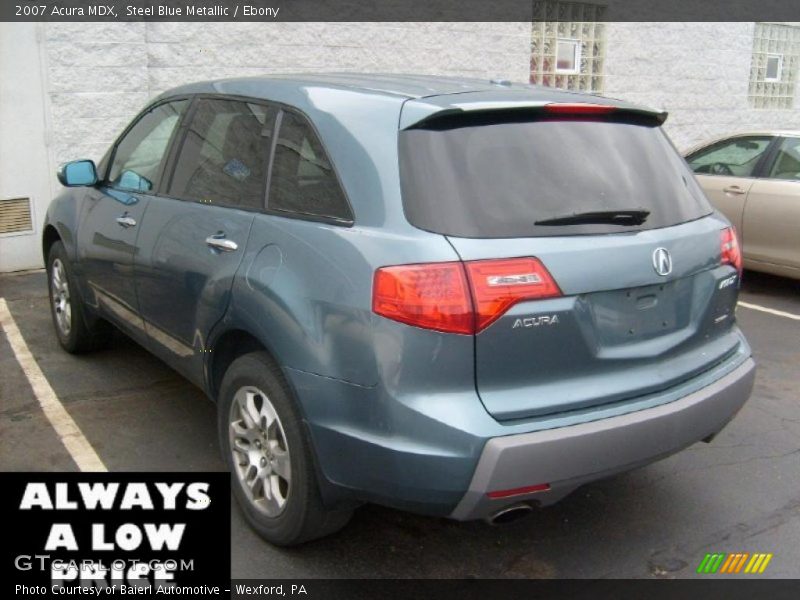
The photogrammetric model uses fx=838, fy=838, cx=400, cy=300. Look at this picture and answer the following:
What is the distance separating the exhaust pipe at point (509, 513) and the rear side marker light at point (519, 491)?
0.07m

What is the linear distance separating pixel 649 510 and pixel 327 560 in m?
1.39

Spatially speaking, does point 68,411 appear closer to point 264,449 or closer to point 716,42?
point 264,449

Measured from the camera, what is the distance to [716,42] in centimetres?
1228

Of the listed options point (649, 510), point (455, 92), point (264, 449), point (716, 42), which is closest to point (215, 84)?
point (455, 92)

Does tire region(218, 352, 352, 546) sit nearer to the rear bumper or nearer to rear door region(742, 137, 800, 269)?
the rear bumper

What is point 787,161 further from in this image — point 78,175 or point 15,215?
point 15,215

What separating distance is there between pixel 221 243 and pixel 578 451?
5.24ft

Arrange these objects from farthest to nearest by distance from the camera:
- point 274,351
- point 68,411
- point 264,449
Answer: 1. point 68,411
2. point 264,449
3. point 274,351

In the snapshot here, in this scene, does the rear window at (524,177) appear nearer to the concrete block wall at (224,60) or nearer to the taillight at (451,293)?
the taillight at (451,293)

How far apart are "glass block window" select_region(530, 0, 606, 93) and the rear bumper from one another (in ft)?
26.7

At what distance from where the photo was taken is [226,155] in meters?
3.61

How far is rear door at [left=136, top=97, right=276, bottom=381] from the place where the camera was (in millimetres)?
3324

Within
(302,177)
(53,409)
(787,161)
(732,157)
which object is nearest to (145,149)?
(53,409)
